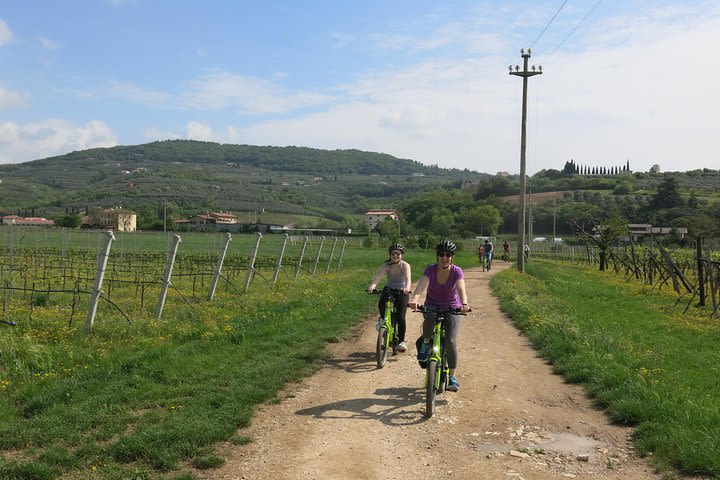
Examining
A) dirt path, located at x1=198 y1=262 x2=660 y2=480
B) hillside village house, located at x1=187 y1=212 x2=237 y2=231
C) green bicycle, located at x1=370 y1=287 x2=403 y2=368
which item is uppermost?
hillside village house, located at x1=187 y1=212 x2=237 y2=231

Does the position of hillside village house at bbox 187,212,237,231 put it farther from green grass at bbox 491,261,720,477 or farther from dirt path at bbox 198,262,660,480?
dirt path at bbox 198,262,660,480

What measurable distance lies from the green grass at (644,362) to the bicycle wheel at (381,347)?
245cm

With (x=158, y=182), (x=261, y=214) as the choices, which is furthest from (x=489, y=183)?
(x=158, y=182)

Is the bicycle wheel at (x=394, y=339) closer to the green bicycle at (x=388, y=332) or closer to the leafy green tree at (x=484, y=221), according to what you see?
the green bicycle at (x=388, y=332)

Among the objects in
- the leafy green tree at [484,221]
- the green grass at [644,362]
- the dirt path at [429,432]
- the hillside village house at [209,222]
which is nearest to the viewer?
the dirt path at [429,432]

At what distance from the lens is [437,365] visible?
23.6 feet

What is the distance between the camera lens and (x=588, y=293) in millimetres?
21859

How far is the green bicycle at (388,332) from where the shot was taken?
30.5 ft

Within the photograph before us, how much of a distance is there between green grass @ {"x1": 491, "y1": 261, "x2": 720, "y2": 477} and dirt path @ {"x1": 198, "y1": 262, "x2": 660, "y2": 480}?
275mm

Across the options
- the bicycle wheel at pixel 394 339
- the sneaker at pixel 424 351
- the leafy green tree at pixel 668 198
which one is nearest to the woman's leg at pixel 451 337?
the sneaker at pixel 424 351

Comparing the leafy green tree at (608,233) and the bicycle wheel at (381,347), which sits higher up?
the leafy green tree at (608,233)

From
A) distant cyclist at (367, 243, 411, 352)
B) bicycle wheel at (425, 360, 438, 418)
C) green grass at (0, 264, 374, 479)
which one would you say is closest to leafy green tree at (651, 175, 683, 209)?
green grass at (0, 264, 374, 479)

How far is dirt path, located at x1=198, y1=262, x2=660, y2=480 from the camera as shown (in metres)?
5.37

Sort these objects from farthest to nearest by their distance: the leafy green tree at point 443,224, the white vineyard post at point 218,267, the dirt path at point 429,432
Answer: the leafy green tree at point 443,224
the white vineyard post at point 218,267
the dirt path at point 429,432
